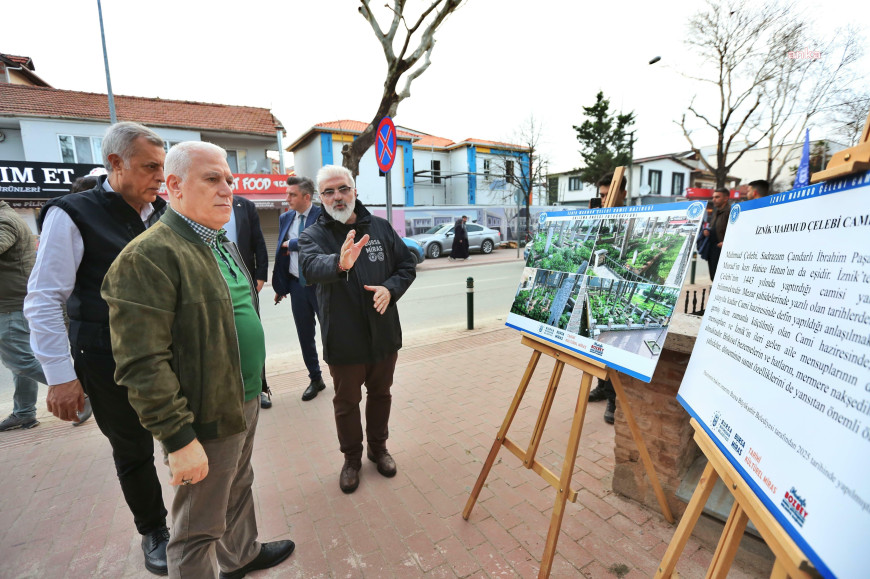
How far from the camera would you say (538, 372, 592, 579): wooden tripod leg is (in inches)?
72.4

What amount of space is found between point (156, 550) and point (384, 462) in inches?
54.9

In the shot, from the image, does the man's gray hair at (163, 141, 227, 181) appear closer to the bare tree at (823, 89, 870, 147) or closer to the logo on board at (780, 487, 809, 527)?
the logo on board at (780, 487, 809, 527)

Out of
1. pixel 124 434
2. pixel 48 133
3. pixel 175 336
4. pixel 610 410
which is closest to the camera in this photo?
pixel 175 336

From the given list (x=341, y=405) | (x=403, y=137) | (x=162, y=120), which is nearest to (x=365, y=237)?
(x=341, y=405)

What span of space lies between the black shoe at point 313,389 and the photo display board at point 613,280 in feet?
8.76

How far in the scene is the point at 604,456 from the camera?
308 cm

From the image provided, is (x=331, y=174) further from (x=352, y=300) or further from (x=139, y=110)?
(x=139, y=110)

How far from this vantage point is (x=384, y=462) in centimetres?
296

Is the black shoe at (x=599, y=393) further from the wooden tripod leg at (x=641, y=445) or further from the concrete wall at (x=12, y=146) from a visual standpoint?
the concrete wall at (x=12, y=146)

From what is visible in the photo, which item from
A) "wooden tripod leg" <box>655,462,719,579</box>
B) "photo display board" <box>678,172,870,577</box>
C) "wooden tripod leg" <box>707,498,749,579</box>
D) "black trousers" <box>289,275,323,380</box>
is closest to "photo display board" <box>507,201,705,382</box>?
"photo display board" <box>678,172,870,577</box>

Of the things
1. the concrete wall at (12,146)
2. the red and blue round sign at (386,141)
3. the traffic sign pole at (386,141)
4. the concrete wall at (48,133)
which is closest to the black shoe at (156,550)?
the traffic sign pole at (386,141)

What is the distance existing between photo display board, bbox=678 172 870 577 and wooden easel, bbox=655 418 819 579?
30 millimetres

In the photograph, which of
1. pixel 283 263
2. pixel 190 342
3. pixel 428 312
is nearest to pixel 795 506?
pixel 190 342

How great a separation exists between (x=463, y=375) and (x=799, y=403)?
3.86 m
